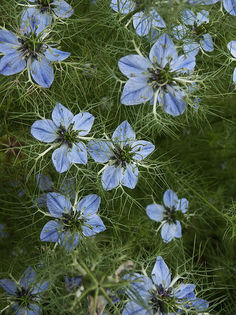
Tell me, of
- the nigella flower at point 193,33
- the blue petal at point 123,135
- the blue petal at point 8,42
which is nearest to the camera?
the blue petal at point 8,42

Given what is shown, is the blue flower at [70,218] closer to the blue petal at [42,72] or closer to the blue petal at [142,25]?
the blue petal at [42,72]

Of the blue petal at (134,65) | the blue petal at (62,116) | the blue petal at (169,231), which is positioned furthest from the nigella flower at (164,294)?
the blue petal at (134,65)

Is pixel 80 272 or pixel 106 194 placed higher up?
pixel 80 272

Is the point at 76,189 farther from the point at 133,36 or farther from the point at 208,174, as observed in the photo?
the point at 208,174

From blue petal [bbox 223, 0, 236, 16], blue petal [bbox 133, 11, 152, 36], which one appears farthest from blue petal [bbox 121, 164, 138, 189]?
blue petal [bbox 223, 0, 236, 16]

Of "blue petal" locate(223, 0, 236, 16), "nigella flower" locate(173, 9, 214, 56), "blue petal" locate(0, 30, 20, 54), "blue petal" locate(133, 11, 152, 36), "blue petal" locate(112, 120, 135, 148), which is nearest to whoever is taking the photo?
"blue petal" locate(0, 30, 20, 54)

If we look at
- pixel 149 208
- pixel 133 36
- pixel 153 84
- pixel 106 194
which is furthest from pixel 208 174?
pixel 133 36

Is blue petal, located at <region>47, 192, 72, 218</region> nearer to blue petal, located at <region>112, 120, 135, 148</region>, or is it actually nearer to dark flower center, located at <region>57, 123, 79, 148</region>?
dark flower center, located at <region>57, 123, 79, 148</region>
